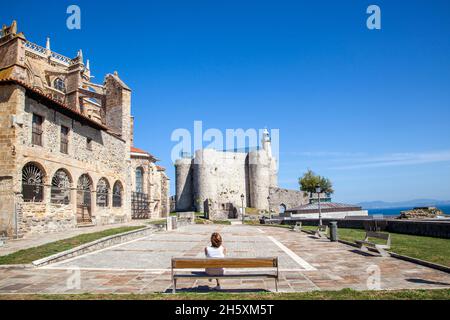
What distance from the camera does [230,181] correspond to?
202 ft

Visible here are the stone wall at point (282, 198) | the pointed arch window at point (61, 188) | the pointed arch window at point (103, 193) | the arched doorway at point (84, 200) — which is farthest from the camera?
the stone wall at point (282, 198)

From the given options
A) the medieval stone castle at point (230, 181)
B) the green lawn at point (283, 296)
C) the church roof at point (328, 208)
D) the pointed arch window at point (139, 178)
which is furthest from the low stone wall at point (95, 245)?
the medieval stone castle at point (230, 181)

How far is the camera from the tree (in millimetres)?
66456

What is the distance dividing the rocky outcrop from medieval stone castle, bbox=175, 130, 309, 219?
32951mm

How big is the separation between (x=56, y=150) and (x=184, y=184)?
41894 millimetres

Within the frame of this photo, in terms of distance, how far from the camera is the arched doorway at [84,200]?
A: 2188 centimetres

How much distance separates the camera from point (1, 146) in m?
15.5

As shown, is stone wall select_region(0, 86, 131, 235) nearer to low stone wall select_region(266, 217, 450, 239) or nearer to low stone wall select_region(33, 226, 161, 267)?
low stone wall select_region(33, 226, 161, 267)

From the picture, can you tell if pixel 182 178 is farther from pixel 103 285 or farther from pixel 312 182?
pixel 103 285

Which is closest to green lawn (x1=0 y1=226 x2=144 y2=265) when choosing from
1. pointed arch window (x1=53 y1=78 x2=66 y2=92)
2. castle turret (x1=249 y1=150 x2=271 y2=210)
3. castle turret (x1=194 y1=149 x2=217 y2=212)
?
pointed arch window (x1=53 y1=78 x2=66 y2=92)

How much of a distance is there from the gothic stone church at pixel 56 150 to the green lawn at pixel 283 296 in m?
11.9

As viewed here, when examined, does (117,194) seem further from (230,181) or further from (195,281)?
(230,181)

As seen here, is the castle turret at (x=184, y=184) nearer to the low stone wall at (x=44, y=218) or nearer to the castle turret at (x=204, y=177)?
the castle turret at (x=204, y=177)
